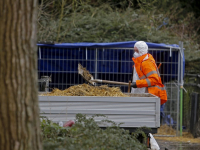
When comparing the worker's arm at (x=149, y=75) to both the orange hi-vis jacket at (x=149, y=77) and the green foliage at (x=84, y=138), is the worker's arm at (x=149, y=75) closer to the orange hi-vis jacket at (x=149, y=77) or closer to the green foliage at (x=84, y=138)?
the orange hi-vis jacket at (x=149, y=77)

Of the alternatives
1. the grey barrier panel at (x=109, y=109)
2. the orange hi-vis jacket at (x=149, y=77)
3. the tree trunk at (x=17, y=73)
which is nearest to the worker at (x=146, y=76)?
the orange hi-vis jacket at (x=149, y=77)

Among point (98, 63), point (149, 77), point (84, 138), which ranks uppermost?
point (98, 63)

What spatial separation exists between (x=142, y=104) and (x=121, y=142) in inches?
48.6

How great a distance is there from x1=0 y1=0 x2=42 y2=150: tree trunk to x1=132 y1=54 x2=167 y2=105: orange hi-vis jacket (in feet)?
12.5

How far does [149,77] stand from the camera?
6613 mm

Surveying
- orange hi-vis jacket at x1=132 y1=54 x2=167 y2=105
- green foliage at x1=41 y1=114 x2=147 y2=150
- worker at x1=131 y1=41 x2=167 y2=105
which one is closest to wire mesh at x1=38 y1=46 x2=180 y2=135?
worker at x1=131 y1=41 x2=167 y2=105

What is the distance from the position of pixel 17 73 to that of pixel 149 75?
404 cm

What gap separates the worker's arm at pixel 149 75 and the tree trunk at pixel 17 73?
380 centimetres

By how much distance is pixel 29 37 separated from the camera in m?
2.95

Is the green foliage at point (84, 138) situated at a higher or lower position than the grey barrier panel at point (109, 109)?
lower

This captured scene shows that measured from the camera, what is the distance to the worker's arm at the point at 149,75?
6562 mm

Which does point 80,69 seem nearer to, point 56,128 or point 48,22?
point 56,128

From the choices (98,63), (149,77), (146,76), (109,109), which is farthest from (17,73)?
(98,63)

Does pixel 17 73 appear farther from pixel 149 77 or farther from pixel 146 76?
pixel 146 76
